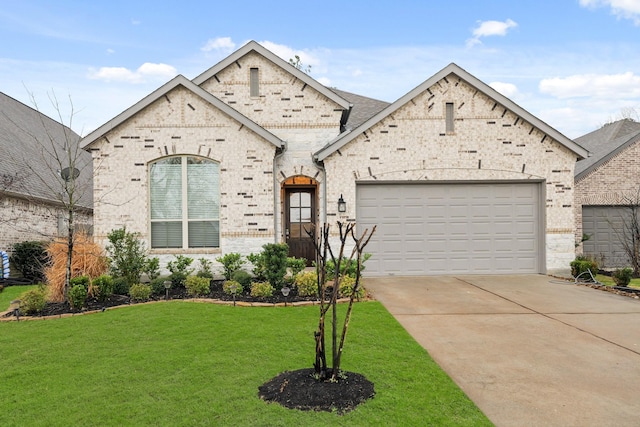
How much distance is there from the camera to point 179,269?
9.57m

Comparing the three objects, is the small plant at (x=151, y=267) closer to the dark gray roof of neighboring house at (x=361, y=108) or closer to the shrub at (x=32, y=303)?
the shrub at (x=32, y=303)

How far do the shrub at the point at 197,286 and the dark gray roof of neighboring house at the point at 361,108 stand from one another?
7.44 m

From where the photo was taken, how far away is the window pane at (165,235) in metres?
10.5

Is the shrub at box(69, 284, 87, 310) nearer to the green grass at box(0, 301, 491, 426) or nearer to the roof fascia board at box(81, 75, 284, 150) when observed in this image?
the green grass at box(0, 301, 491, 426)

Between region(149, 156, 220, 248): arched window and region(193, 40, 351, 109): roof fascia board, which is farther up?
region(193, 40, 351, 109): roof fascia board

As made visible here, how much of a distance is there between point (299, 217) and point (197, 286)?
4.75m

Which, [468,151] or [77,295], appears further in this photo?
[468,151]

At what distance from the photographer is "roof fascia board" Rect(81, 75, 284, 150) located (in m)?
10.2

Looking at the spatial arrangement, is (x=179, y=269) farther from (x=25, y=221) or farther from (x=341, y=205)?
(x=25, y=221)

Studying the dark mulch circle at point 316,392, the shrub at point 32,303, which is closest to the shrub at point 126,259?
the shrub at point 32,303

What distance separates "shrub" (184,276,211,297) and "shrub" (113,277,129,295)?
4.39ft

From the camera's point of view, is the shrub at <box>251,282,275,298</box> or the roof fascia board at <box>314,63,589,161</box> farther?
the roof fascia board at <box>314,63,589,161</box>

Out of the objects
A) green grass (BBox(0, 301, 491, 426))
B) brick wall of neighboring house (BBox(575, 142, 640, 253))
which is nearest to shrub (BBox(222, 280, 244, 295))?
green grass (BBox(0, 301, 491, 426))

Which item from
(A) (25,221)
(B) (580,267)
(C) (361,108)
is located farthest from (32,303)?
(B) (580,267)
